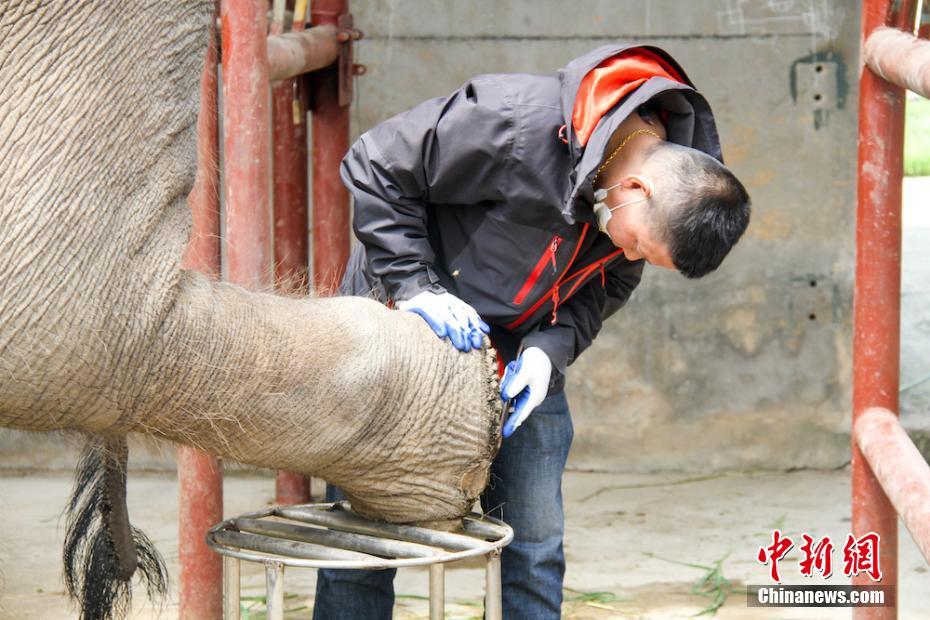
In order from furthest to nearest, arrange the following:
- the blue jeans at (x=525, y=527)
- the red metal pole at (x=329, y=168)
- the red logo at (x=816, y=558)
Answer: the red metal pole at (x=329, y=168) → the red logo at (x=816, y=558) → the blue jeans at (x=525, y=527)

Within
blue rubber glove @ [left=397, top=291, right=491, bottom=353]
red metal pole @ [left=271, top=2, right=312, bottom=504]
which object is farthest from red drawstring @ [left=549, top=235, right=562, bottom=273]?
red metal pole @ [left=271, top=2, right=312, bottom=504]

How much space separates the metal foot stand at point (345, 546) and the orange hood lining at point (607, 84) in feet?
2.16

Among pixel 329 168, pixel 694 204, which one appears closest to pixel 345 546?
pixel 694 204

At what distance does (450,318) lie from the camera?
2.14 metres

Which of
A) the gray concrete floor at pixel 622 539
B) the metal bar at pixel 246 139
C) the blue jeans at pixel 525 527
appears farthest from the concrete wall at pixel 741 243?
the blue jeans at pixel 525 527

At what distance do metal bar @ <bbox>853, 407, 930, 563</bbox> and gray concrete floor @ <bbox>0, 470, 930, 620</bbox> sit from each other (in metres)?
0.93

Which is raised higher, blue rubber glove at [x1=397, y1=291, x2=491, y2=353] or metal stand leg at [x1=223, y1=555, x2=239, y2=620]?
blue rubber glove at [x1=397, y1=291, x2=491, y2=353]

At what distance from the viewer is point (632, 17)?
445cm

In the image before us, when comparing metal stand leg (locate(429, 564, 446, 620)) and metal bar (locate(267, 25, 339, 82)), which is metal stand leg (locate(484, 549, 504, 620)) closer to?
metal stand leg (locate(429, 564, 446, 620))

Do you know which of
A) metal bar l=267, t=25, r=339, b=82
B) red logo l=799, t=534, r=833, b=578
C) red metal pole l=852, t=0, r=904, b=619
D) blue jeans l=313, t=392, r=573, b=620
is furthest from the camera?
red logo l=799, t=534, r=833, b=578

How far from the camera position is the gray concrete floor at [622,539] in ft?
11.6

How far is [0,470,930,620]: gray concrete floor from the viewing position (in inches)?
140

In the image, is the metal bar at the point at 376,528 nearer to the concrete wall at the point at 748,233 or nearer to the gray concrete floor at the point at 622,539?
the gray concrete floor at the point at 622,539

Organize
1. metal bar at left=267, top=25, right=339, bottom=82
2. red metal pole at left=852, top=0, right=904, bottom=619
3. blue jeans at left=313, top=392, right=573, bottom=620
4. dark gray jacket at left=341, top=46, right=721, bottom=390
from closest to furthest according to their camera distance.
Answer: dark gray jacket at left=341, top=46, right=721, bottom=390
blue jeans at left=313, top=392, right=573, bottom=620
red metal pole at left=852, top=0, right=904, bottom=619
metal bar at left=267, top=25, right=339, bottom=82
